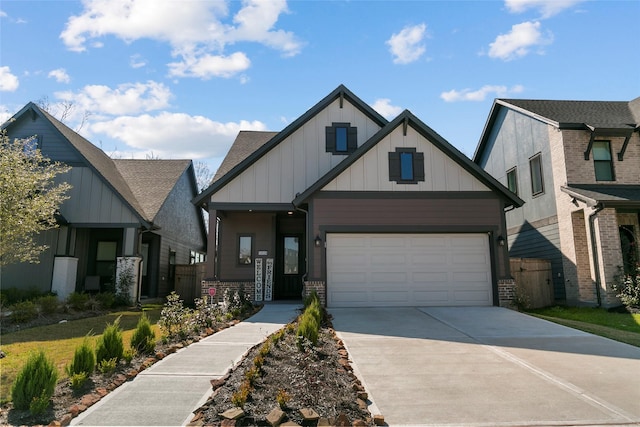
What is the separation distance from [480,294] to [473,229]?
2.00 meters

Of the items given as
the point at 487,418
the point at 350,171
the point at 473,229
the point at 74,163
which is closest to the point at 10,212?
the point at 74,163

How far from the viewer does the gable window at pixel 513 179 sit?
702 inches

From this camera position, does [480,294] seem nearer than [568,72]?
No

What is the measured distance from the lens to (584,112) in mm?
15906

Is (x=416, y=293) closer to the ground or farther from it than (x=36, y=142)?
closer to the ground

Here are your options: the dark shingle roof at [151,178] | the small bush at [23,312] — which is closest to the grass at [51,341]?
the small bush at [23,312]

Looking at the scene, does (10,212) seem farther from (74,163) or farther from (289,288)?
(289,288)

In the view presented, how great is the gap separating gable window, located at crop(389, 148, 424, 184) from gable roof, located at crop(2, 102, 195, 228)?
373 inches

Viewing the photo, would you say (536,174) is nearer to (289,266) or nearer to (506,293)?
(506,293)

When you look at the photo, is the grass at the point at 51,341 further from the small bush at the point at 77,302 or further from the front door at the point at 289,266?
the front door at the point at 289,266

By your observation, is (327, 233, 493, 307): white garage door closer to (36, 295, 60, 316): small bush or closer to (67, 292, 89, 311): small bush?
(67, 292, 89, 311): small bush

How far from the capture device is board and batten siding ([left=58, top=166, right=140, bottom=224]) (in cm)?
1546

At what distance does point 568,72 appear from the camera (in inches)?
449

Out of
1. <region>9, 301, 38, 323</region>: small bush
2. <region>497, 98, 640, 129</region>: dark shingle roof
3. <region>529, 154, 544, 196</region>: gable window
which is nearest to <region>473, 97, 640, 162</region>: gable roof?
<region>497, 98, 640, 129</region>: dark shingle roof
